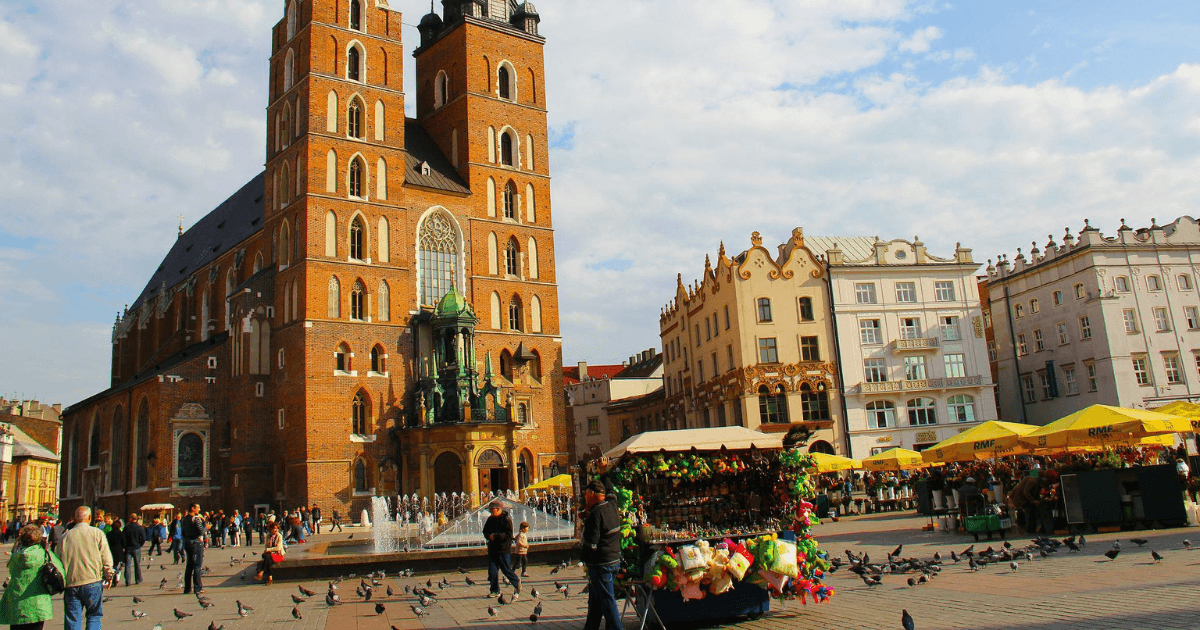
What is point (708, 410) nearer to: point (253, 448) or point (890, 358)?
point (890, 358)

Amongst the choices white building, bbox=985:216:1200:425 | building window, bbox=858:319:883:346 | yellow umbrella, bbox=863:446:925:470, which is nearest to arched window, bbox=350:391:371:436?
yellow umbrella, bbox=863:446:925:470

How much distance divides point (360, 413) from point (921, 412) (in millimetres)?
27101

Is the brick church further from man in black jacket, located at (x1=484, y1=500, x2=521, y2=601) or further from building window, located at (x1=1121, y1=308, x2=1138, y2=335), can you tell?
building window, located at (x1=1121, y1=308, x2=1138, y2=335)

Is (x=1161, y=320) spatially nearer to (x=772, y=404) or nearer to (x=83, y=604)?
(x=772, y=404)

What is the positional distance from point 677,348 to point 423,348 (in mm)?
20325

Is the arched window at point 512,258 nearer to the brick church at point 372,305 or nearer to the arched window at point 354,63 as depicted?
the brick church at point 372,305

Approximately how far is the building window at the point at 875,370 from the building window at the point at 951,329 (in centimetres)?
372

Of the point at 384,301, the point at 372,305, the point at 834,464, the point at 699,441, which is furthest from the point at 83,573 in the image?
the point at 384,301

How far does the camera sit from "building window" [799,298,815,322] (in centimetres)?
4806

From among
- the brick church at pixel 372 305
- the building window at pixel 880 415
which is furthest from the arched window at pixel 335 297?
the building window at pixel 880 415

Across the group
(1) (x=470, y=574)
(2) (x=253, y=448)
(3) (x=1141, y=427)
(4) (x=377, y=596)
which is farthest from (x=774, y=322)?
(4) (x=377, y=596)

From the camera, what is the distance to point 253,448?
41594 mm

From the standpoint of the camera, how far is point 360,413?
41.3 meters

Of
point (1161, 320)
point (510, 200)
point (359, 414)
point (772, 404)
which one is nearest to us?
point (359, 414)
